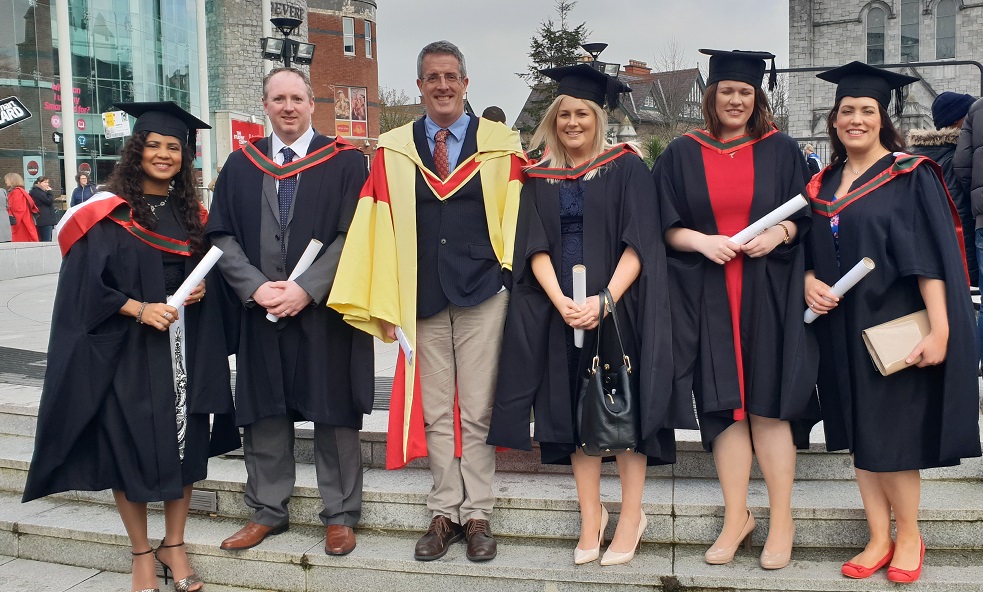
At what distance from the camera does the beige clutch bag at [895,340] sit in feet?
10.8

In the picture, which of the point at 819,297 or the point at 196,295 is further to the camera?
the point at 196,295

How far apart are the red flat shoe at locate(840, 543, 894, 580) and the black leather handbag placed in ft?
3.13

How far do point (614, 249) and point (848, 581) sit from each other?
1.54 meters

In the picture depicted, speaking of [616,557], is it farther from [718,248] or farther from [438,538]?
[718,248]

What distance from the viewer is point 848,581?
351 cm

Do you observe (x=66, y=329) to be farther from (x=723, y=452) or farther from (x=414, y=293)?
(x=723, y=452)

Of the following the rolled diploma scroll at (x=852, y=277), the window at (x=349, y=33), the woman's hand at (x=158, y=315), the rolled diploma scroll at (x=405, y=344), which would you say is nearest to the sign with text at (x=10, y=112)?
the woman's hand at (x=158, y=315)

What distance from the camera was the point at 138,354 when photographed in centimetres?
372

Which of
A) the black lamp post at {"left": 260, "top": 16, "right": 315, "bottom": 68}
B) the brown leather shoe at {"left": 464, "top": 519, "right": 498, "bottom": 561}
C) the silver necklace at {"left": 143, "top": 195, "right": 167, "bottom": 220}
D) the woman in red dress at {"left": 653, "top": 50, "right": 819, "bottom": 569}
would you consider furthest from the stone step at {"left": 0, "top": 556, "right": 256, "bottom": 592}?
the black lamp post at {"left": 260, "top": 16, "right": 315, "bottom": 68}

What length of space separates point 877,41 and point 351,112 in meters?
21.5

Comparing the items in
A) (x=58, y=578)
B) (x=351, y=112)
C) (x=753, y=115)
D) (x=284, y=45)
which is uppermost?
(x=351, y=112)

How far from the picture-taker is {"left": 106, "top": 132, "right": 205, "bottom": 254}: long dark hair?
12.3ft

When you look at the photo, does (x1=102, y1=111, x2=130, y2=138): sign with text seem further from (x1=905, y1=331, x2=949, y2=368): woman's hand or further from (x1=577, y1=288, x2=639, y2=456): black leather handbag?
(x1=905, y1=331, x2=949, y2=368): woman's hand

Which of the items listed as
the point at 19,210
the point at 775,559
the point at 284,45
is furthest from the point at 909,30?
Result: the point at 775,559
